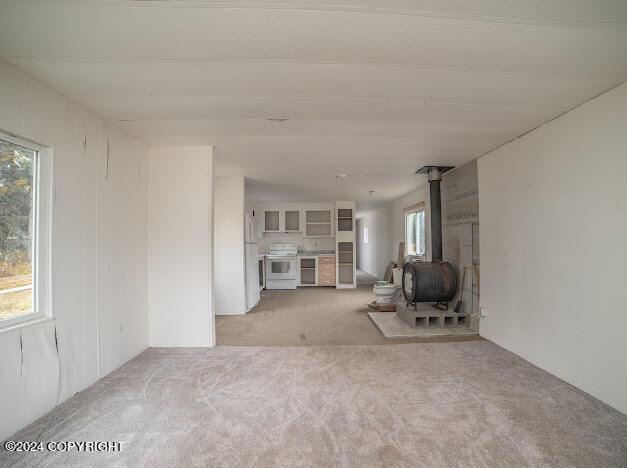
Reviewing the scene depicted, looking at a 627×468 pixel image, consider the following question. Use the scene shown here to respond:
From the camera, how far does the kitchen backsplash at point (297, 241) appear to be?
25.8ft

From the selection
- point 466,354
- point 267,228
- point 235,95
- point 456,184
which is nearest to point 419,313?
point 466,354

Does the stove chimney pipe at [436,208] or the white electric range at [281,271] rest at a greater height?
the stove chimney pipe at [436,208]

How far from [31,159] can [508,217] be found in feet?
Result: 13.5

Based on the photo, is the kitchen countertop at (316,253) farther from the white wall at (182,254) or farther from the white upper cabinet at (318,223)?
the white wall at (182,254)

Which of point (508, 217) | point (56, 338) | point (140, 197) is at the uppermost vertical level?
point (140, 197)

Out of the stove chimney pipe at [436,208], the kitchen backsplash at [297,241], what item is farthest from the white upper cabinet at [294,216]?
the stove chimney pipe at [436,208]

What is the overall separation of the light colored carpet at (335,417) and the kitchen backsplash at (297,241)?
17.1 feet

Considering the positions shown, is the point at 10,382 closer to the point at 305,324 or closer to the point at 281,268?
the point at 305,324

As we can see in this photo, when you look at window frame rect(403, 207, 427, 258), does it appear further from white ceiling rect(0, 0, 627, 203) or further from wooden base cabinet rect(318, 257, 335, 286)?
white ceiling rect(0, 0, 627, 203)

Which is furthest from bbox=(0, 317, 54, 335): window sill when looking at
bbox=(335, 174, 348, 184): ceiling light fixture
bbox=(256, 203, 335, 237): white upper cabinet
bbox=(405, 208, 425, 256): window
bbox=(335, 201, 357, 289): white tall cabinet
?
bbox=(335, 201, 357, 289): white tall cabinet

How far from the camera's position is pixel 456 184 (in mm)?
4090

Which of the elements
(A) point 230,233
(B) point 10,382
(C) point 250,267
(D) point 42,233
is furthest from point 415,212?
(B) point 10,382

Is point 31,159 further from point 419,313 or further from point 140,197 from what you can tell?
point 419,313

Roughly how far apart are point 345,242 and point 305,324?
11.6 feet
